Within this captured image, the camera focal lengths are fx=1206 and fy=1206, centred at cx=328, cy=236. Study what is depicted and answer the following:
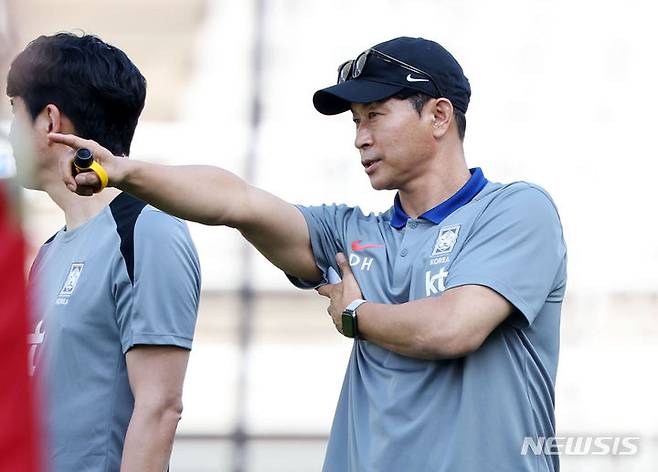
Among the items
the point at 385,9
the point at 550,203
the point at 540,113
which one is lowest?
the point at 550,203

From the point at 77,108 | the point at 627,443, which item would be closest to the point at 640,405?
the point at 627,443

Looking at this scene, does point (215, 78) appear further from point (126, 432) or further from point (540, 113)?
point (126, 432)

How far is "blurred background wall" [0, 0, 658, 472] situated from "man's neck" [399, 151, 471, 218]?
2.18 metres

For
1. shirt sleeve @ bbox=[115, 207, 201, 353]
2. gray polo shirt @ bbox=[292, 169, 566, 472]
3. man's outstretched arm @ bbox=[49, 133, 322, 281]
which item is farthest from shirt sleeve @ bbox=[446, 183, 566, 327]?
shirt sleeve @ bbox=[115, 207, 201, 353]

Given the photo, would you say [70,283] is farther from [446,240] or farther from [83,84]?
[446,240]

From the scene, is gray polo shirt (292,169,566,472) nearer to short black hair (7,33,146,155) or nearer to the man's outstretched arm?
the man's outstretched arm

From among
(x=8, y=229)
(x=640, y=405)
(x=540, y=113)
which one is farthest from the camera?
(x=540, y=113)

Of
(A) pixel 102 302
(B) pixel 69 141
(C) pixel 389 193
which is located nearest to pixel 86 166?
(B) pixel 69 141

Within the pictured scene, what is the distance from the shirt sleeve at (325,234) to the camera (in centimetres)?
205

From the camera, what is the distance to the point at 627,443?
12.6 feet

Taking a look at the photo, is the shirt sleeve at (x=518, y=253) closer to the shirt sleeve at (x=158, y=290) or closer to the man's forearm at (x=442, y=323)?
the man's forearm at (x=442, y=323)

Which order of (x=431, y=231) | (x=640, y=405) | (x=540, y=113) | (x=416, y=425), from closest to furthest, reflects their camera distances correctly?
(x=416, y=425), (x=431, y=231), (x=640, y=405), (x=540, y=113)

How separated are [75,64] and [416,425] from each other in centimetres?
87

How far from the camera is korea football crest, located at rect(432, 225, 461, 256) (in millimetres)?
1930
